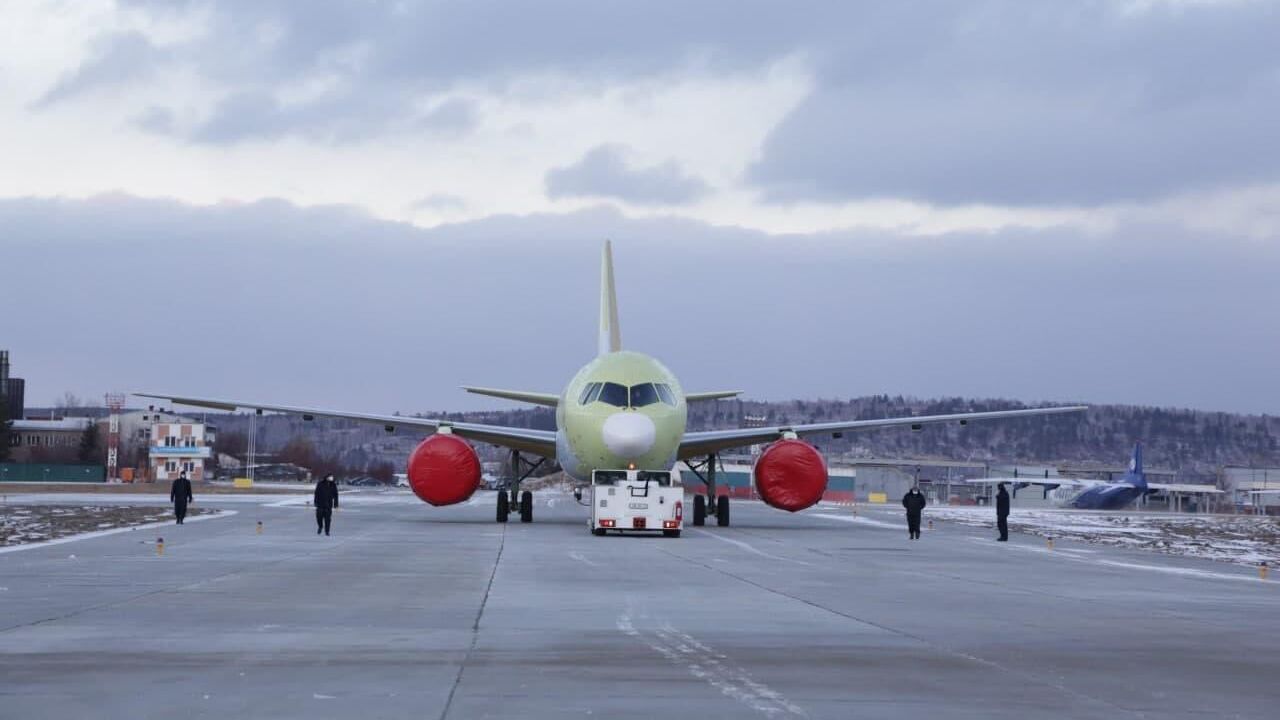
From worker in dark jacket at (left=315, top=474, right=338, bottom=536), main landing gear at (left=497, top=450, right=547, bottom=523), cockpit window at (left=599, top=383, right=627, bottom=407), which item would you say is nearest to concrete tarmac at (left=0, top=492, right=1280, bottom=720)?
worker in dark jacket at (left=315, top=474, right=338, bottom=536)

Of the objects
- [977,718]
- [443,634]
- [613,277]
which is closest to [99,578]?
[443,634]

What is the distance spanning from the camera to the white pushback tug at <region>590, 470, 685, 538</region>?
36875mm

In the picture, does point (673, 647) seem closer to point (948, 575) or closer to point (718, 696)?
point (718, 696)

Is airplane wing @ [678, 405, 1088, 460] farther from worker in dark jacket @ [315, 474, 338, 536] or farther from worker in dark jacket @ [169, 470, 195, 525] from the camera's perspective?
worker in dark jacket @ [169, 470, 195, 525]

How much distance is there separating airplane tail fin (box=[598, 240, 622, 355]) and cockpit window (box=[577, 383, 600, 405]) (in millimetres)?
13016

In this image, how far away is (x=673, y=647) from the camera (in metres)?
13.8

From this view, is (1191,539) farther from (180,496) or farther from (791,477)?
(180,496)

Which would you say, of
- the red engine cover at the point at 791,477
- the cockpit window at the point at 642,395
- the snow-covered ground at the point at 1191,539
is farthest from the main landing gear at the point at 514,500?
the snow-covered ground at the point at 1191,539

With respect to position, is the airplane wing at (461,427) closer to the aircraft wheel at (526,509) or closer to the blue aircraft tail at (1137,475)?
the aircraft wheel at (526,509)

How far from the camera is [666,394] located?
127ft

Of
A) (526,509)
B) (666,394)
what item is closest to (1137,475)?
(526,509)

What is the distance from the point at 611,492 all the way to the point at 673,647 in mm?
23247

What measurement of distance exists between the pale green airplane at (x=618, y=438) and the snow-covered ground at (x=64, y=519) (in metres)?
4.03

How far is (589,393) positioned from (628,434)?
6.89 feet
